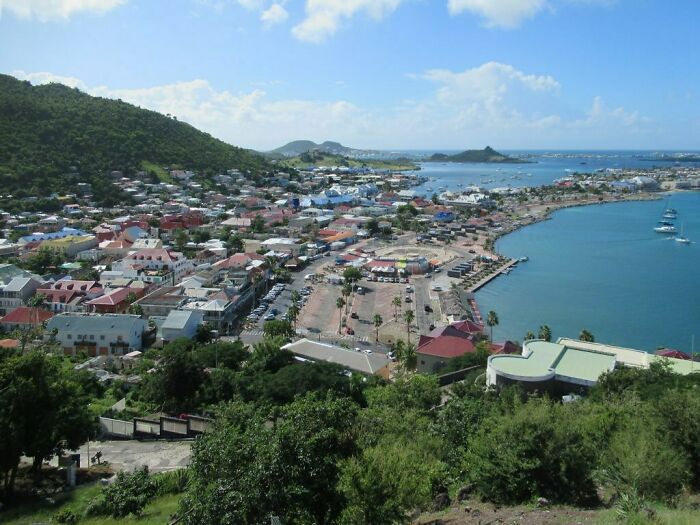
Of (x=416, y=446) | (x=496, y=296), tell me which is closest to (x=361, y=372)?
(x=416, y=446)

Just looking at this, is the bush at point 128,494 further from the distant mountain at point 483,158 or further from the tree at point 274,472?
the distant mountain at point 483,158

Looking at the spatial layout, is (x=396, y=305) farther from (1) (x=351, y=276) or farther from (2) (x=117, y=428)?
(2) (x=117, y=428)

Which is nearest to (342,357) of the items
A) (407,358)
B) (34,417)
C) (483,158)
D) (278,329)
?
(407,358)

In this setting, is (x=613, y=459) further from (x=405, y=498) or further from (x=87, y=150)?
(x=87, y=150)

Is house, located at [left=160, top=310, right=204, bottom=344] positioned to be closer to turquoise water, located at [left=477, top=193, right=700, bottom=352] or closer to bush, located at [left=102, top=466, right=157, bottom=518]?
bush, located at [left=102, top=466, right=157, bottom=518]

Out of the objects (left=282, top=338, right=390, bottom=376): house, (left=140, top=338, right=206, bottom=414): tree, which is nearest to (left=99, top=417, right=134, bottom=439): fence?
(left=140, top=338, right=206, bottom=414): tree

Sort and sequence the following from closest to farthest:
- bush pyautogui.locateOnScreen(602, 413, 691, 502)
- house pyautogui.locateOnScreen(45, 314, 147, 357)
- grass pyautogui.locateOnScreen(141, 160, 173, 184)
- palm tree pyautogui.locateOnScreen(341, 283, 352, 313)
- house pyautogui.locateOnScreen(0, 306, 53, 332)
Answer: bush pyautogui.locateOnScreen(602, 413, 691, 502)
house pyautogui.locateOnScreen(45, 314, 147, 357)
house pyautogui.locateOnScreen(0, 306, 53, 332)
palm tree pyautogui.locateOnScreen(341, 283, 352, 313)
grass pyautogui.locateOnScreen(141, 160, 173, 184)

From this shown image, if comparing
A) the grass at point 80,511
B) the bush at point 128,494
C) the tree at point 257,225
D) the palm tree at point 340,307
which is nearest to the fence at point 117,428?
the grass at point 80,511
